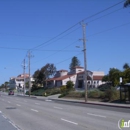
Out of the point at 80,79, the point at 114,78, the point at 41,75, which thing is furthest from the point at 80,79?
the point at 114,78

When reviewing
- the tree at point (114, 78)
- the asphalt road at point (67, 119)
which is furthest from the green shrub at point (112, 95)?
the tree at point (114, 78)

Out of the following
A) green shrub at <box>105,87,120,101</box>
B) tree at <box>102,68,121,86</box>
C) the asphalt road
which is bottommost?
the asphalt road

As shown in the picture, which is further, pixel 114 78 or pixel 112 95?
pixel 114 78

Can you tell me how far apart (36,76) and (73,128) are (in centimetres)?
8793

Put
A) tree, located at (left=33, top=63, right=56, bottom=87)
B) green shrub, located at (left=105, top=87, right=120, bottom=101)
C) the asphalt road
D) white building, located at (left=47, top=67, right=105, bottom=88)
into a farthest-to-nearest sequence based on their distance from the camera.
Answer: tree, located at (left=33, top=63, right=56, bottom=87)
white building, located at (left=47, top=67, right=105, bottom=88)
green shrub, located at (left=105, top=87, right=120, bottom=101)
the asphalt road

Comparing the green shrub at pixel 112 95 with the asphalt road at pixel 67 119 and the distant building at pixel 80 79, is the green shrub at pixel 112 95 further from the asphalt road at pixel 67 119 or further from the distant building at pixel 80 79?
the distant building at pixel 80 79

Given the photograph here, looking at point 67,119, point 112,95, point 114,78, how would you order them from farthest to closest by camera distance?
point 114,78, point 112,95, point 67,119

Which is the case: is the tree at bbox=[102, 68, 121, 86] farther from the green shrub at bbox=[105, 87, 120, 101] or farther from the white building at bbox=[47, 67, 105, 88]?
the green shrub at bbox=[105, 87, 120, 101]

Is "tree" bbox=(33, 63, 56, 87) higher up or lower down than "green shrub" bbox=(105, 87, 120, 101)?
higher up

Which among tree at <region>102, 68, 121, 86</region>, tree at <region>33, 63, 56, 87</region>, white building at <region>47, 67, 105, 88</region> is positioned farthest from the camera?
tree at <region>33, 63, 56, 87</region>

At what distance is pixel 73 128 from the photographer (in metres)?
12.3

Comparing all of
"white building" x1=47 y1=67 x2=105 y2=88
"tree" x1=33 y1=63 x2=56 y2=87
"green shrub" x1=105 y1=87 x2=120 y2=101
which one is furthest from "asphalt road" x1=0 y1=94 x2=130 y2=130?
"tree" x1=33 y1=63 x2=56 y2=87

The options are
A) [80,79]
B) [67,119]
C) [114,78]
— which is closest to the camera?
[67,119]

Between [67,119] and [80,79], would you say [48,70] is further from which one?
[67,119]
